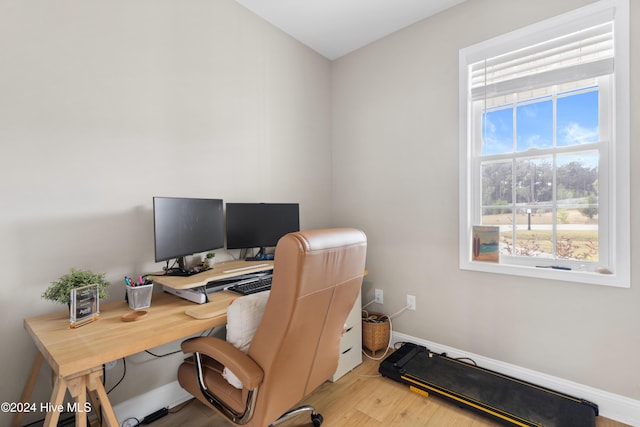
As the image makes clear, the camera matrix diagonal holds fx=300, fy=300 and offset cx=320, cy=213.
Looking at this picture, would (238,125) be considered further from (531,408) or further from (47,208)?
(531,408)

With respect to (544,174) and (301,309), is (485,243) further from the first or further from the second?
(301,309)

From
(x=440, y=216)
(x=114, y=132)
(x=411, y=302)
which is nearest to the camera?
(x=114, y=132)

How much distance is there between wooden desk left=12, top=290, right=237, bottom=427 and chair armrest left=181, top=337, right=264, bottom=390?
0.08m

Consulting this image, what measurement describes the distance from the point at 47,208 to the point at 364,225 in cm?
224

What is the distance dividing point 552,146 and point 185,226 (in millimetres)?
2389

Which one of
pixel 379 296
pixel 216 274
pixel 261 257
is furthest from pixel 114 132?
pixel 379 296

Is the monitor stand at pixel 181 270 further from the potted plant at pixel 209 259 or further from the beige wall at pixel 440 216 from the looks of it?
the beige wall at pixel 440 216

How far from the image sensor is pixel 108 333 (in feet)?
3.85

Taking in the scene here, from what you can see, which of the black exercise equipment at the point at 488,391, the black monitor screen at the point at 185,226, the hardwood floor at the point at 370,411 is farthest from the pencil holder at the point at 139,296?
the black exercise equipment at the point at 488,391

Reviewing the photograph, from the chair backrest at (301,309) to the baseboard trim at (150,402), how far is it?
98 centimetres

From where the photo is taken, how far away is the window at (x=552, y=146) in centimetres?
174

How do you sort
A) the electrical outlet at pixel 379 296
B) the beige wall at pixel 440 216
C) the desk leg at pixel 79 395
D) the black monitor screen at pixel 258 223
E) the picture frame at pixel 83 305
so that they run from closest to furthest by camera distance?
the desk leg at pixel 79 395 → the picture frame at pixel 83 305 → the beige wall at pixel 440 216 → the black monitor screen at pixel 258 223 → the electrical outlet at pixel 379 296

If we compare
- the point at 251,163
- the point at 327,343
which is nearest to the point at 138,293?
the point at 327,343

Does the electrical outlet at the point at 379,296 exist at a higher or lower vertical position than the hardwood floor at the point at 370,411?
higher
